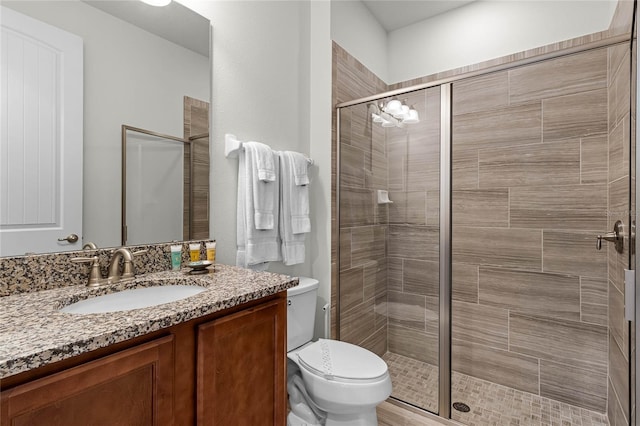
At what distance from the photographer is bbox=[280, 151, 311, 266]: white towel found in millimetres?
1810

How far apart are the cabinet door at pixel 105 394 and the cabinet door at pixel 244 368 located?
10 centimetres

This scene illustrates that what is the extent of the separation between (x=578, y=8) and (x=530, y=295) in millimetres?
1838

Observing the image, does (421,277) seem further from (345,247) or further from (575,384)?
(575,384)

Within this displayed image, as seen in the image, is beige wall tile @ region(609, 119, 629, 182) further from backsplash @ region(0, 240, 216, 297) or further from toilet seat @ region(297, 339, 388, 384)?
backsplash @ region(0, 240, 216, 297)

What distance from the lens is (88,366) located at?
0.67 m

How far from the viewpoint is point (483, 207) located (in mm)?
2135

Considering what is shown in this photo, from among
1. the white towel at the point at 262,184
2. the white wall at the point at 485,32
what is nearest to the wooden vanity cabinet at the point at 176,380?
the white towel at the point at 262,184

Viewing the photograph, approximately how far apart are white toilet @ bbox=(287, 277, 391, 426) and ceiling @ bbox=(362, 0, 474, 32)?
2152 mm

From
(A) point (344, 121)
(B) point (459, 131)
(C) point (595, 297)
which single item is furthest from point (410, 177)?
(C) point (595, 297)

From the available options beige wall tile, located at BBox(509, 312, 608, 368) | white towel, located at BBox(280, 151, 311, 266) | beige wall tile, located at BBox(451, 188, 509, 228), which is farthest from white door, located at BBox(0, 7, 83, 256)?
beige wall tile, located at BBox(509, 312, 608, 368)

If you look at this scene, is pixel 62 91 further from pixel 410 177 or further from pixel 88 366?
pixel 410 177

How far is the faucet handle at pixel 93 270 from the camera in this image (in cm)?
109

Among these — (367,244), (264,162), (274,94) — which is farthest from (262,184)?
(367,244)

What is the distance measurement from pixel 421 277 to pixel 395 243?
A: 0.27 m
